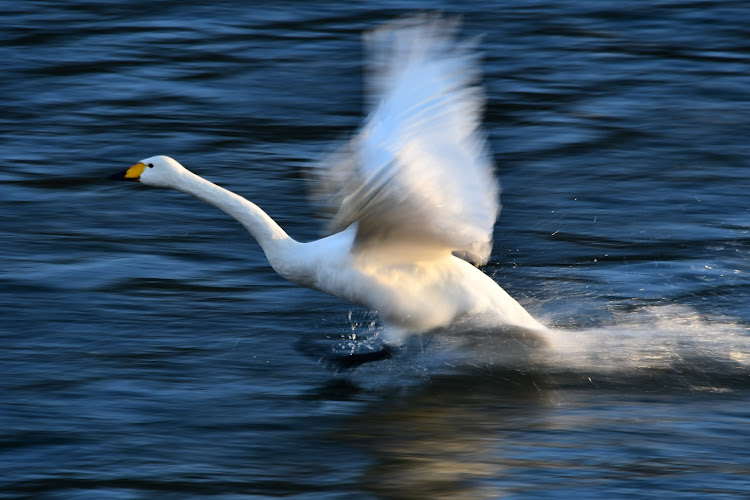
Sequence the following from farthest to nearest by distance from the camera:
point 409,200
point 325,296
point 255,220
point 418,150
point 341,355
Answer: point 325,296 < point 341,355 < point 255,220 < point 409,200 < point 418,150

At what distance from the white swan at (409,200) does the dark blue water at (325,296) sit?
46 centimetres

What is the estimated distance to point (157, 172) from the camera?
7.58 m

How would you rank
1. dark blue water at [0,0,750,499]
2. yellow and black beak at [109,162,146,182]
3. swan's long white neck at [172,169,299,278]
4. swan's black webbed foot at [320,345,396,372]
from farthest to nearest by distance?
yellow and black beak at [109,162,146,182] < swan's black webbed foot at [320,345,396,372] < swan's long white neck at [172,169,299,278] < dark blue water at [0,0,750,499]

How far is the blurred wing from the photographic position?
20.6 ft

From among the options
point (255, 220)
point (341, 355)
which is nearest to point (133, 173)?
point (255, 220)

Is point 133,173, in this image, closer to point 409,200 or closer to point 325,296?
point 325,296

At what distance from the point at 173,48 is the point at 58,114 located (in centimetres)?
224

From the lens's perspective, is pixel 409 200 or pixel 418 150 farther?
pixel 409 200

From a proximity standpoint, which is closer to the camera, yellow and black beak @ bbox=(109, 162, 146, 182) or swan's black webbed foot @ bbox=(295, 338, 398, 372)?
swan's black webbed foot @ bbox=(295, 338, 398, 372)

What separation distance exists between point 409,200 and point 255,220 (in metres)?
1.21

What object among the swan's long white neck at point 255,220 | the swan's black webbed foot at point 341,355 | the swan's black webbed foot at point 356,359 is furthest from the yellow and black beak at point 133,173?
the swan's black webbed foot at point 356,359

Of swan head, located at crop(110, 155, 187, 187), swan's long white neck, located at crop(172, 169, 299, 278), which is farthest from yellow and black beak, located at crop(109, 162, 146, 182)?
swan's long white neck, located at crop(172, 169, 299, 278)

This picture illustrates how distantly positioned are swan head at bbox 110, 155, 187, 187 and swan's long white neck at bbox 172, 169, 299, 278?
0.04 m

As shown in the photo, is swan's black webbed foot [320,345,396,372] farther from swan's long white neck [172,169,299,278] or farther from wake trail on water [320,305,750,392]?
swan's long white neck [172,169,299,278]
